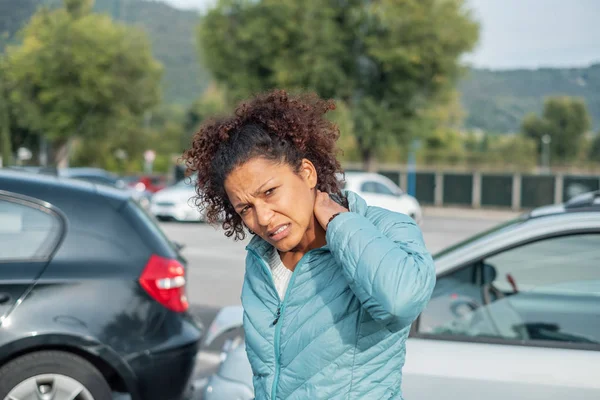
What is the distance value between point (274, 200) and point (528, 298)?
2.19 m

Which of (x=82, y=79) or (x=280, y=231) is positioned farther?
(x=82, y=79)

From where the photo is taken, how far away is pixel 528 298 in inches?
138

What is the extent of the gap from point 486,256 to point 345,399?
1606 mm

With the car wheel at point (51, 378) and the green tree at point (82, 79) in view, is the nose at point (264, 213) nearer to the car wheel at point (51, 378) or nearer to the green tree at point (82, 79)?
the car wheel at point (51, 378)

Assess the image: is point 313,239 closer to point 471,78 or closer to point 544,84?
point 544,84

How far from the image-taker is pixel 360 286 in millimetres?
1524

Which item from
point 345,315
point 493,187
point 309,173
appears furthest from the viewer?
point 493,187

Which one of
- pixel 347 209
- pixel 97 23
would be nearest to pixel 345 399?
pixel 347 209

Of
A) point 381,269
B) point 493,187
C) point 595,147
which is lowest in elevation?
point 595,147

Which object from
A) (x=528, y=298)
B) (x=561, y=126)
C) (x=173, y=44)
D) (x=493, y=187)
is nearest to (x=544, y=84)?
(x=528, y=298)

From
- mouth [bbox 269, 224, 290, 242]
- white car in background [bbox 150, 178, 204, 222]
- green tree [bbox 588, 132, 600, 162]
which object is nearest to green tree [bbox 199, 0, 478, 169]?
white car in background [bbox 150, 178, 204, 222]

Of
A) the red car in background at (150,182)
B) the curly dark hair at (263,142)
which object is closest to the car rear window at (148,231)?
the curly dark hair at (263,142)

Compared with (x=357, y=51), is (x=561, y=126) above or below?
below

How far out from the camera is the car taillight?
385 cm
